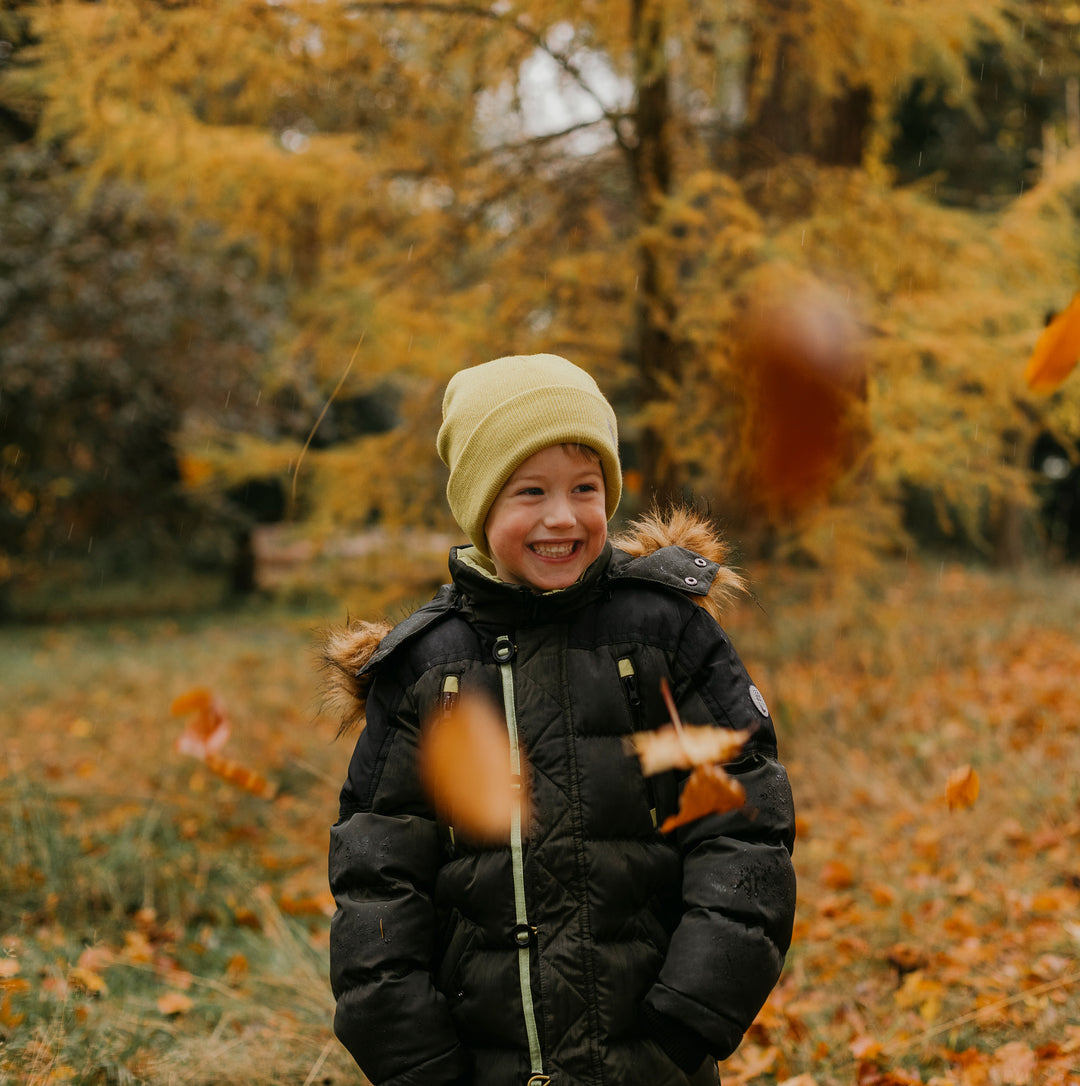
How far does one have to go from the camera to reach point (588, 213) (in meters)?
5.58

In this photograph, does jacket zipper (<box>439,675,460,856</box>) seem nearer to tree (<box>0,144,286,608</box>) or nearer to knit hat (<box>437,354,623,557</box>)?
knit hat (<box>437,354,623,557</box>)

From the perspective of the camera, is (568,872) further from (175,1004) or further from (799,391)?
(799,391)

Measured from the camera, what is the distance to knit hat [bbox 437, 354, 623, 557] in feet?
5.65

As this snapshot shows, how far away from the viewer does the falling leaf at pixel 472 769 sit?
167cm

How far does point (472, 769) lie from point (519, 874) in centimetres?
19

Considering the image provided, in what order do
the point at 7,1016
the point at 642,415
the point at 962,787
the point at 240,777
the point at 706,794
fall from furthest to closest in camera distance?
the point at 642,415 < the point at 240,777 < the point at 962,787 < the point at 7,1016 < the point at 706,794

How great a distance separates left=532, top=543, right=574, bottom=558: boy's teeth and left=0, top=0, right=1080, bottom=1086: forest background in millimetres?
1587

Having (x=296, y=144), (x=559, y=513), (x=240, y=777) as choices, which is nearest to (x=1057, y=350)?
(x=559, y=513)

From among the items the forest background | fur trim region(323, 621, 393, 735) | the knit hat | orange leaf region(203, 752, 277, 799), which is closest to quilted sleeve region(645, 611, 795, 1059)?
the knit hat

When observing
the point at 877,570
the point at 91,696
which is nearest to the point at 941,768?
the point at 877,570

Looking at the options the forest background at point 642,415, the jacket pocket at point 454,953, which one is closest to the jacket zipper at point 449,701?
the jacket pocket at point 454,953

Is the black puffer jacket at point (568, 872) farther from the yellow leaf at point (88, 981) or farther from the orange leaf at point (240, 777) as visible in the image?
the orange leaf at point (240, 777)

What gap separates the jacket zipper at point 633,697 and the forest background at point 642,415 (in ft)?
4.47

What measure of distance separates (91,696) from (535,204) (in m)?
5.69
